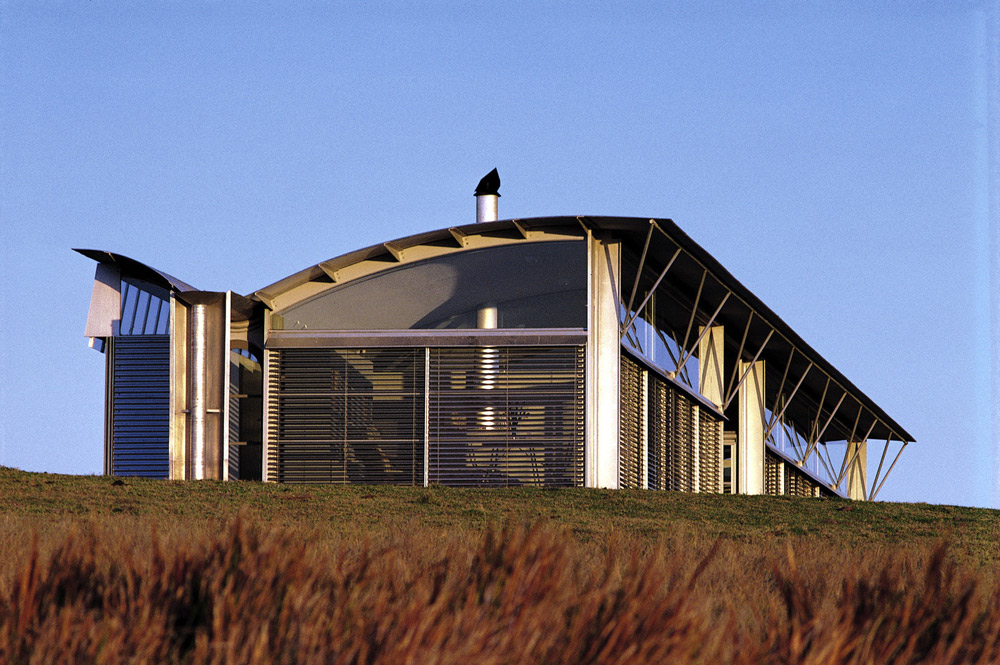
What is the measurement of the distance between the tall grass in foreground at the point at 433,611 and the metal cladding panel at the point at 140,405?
14.2m

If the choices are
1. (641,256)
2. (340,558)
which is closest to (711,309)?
(641,256)

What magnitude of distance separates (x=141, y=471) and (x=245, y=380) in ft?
6.95

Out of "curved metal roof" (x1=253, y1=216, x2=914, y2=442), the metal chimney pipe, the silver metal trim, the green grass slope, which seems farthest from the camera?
the metal chimney pipe

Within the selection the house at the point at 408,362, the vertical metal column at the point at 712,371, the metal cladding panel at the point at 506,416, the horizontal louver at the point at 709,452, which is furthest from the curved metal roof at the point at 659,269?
the metal cladding panel at the point at 506,416

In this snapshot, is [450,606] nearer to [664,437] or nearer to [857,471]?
[664,437]

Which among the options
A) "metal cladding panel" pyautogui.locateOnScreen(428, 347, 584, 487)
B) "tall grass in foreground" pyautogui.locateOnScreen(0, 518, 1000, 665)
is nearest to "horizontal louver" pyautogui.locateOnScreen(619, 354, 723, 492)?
"metal cladding panel" pyautogui.locateOnScreen(428, 347, 584, 487)

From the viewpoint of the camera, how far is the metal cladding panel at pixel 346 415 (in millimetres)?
20391

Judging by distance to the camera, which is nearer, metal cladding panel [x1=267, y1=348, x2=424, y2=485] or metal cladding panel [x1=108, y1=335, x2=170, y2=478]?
metal cladding panel [x1=267, y1=348, x2=424, y2=485]

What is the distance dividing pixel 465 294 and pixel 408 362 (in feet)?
4.46

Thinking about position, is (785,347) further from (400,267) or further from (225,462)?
(225,462)

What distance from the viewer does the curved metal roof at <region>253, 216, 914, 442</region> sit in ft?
67.7

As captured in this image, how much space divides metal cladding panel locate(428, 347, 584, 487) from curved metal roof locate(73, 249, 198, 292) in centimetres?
415

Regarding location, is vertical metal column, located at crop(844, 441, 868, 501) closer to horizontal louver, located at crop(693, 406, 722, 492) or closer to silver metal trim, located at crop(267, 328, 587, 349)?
horizontal louver, located at crop(693, 406, 722, 492)

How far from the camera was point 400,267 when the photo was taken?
2094 cm
